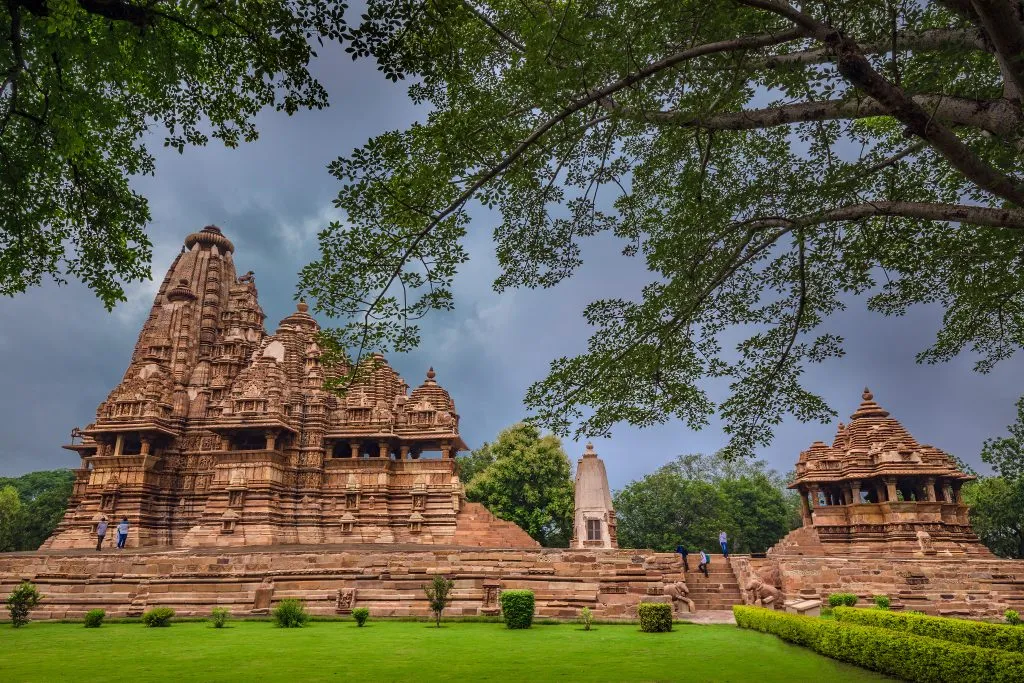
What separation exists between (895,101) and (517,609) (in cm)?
1222

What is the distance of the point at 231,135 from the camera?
10547 mm

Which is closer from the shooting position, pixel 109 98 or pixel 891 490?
pixel 109 98

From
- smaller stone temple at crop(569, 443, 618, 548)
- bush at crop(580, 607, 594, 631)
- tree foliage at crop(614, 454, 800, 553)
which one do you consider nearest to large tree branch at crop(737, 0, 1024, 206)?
bush at crop(580, 607, 594, 631)

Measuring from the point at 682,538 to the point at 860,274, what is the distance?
35.0m

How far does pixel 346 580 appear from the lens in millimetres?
18766

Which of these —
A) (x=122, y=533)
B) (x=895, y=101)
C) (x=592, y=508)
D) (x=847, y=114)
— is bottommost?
(x=122, y=533)

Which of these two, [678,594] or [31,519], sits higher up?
[31,519]

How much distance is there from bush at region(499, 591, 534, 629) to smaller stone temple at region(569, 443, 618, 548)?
9.97 meters

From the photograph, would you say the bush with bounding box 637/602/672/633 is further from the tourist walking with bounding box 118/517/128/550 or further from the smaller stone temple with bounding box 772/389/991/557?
the tourist walking with bounding box 118/517/128/550

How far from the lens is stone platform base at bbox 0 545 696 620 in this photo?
57.7ft

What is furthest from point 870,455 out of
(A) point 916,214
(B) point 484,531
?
(A) point 916,214

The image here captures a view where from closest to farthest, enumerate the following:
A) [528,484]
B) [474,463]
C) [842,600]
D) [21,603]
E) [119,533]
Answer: [21,603] < [842,600] < [119,533] < [528,484] < [474,463]

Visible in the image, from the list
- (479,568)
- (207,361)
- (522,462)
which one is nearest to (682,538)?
(522,462)

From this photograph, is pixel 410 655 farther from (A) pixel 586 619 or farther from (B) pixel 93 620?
(B) pixel 93 620
